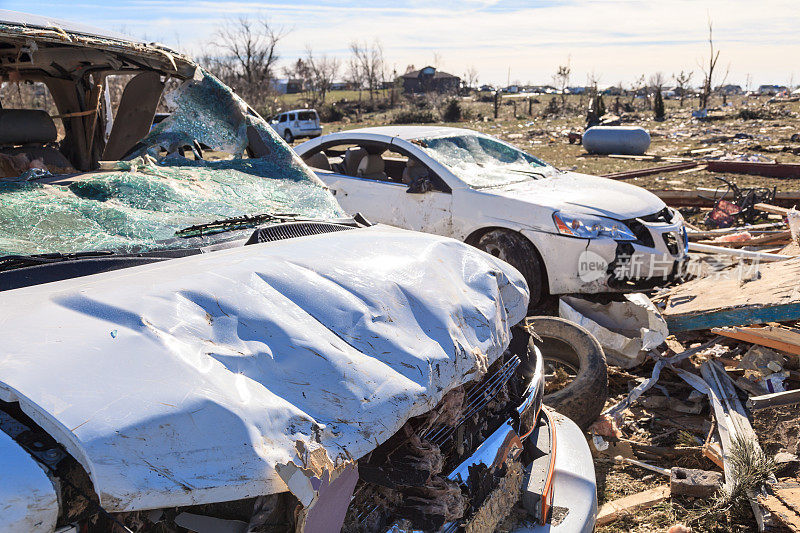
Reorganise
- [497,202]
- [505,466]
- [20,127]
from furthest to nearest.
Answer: [497,202], [20,127], [505,466]

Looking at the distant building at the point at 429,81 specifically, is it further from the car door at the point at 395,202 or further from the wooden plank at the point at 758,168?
the car door at the point at 395,202

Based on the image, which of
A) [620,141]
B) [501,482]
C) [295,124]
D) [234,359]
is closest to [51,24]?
[234,359]

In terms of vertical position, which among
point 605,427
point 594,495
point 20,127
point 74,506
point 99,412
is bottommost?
point 605,427

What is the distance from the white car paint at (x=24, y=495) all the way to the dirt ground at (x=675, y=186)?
103 inches

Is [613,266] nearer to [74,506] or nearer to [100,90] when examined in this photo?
[100,90]

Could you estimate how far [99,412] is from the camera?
1270 mm

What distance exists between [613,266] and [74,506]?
4.69 metres

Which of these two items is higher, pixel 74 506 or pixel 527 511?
pixel 74 506

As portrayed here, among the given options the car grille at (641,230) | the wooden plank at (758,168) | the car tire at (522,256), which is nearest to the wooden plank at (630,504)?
the car tire at (522,256)

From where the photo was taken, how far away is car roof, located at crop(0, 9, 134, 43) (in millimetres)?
2684

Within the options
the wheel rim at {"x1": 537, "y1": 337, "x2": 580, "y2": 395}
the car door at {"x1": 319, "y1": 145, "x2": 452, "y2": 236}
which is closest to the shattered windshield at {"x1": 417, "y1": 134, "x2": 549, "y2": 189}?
the car door at {"x1": 319, "y1": 145, "x2": 452, "y2": 236}

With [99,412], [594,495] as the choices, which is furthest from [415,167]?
[99,412]

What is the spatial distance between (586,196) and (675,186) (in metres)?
7.69

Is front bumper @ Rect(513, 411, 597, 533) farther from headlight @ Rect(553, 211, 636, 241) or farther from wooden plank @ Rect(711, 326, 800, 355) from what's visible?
headlight @ Rect(553, 211, 636, 241)
